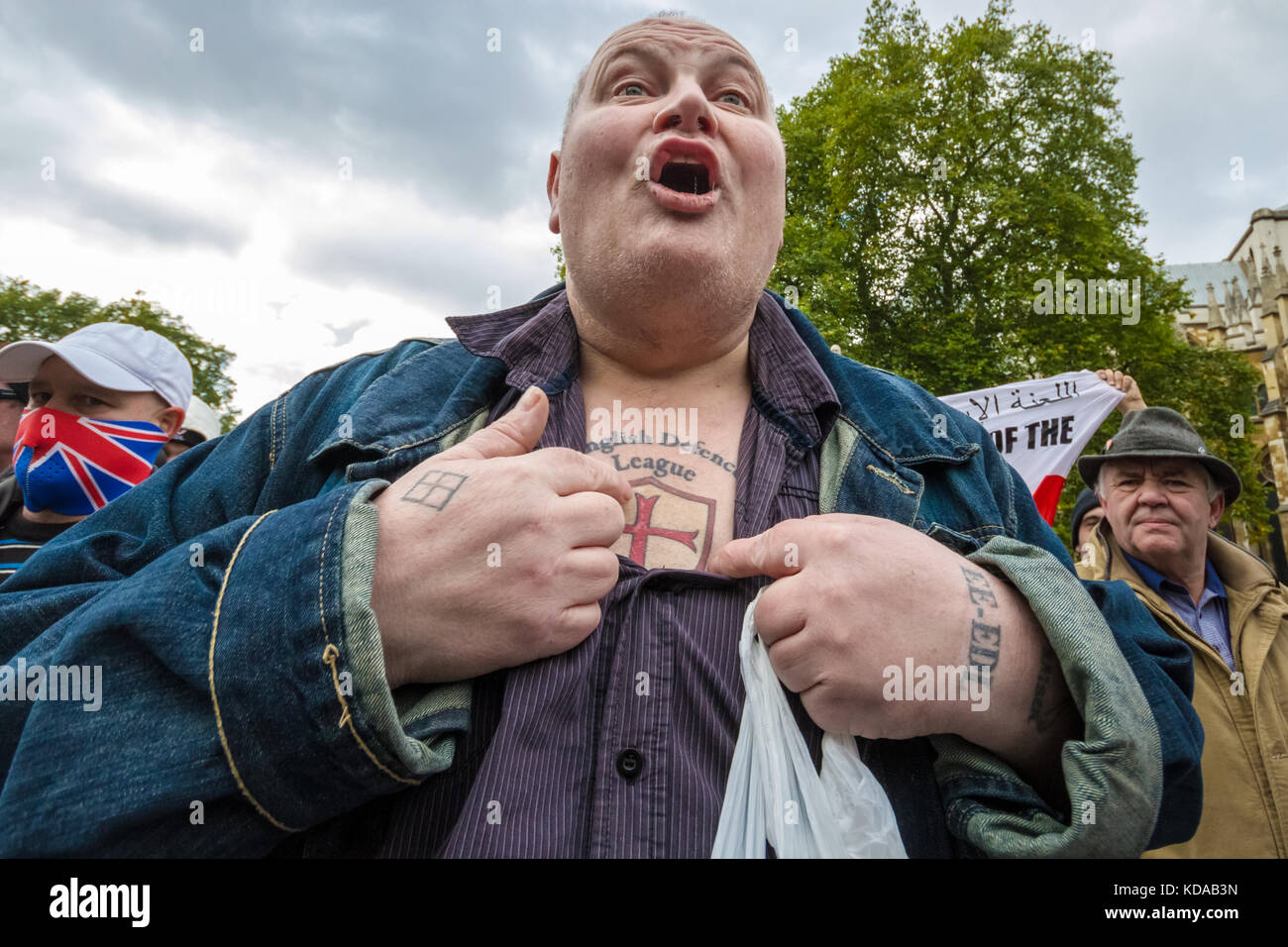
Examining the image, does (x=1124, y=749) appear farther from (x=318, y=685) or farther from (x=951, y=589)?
(x=318, y=685)

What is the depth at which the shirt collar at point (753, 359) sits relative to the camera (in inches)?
78.0

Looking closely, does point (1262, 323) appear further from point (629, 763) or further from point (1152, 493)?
point (629, 763)

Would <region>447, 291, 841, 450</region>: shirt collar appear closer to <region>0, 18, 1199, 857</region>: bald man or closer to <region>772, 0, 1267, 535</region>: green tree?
<region>0, 18, 1199, 857</region>: bald man

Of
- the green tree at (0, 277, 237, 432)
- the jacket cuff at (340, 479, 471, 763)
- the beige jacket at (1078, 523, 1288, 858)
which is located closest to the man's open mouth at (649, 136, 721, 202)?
the jacket cuff at (340, 479, 471, 763)

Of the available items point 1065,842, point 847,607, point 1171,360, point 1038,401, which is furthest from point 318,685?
point 1171,360

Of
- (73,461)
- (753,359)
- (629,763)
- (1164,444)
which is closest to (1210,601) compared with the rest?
(1164,444)

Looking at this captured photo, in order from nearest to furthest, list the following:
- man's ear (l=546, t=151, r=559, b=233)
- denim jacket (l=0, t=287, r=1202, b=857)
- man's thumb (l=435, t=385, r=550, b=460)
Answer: denim jacket (l=0, t=287, r=1202, b=857), man's thumb (l=435, t=385, r=550, b=460), man's ear (l=546, t=151, r=559, b=233)

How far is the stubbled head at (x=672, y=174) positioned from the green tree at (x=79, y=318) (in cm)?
3040

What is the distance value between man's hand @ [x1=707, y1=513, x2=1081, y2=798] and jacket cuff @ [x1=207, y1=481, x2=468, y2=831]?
67cm

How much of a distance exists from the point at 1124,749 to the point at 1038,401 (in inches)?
238

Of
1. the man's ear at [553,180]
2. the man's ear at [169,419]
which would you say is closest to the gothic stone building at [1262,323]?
the man's ear at [553,180]

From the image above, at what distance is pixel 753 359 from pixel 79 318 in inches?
1433

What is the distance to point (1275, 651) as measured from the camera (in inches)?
155

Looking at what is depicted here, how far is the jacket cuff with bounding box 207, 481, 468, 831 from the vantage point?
1170 mm
